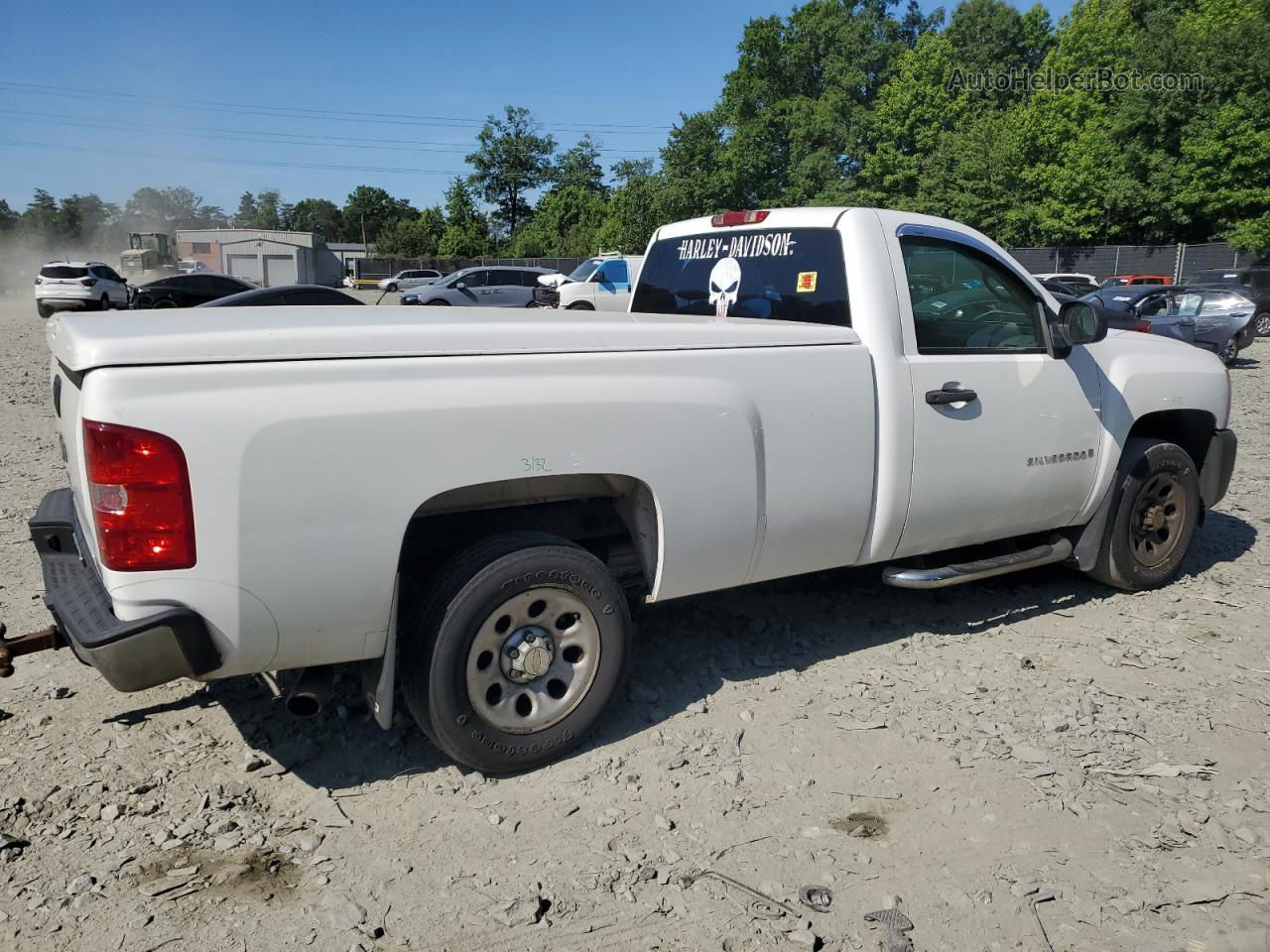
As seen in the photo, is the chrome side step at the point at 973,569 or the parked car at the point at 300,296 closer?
the chrome side step at the point at 973,569

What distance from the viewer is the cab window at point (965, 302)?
4285 millimetres

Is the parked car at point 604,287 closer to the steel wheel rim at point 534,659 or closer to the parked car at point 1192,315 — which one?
the parked car at point 1192,315

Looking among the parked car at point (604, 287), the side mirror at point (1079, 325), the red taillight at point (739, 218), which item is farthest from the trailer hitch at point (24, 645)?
the parked car at point (604, 287)

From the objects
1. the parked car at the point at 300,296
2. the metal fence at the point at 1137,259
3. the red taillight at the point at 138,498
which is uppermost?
the metal fence at the point at 1137,259

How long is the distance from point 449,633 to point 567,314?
152 cm

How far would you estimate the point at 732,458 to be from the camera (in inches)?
141

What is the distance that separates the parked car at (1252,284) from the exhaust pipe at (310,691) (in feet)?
82.0

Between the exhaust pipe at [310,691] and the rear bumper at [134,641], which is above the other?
the rear bumper at [134,641]

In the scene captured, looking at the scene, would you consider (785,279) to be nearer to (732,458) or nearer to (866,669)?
(732,458)

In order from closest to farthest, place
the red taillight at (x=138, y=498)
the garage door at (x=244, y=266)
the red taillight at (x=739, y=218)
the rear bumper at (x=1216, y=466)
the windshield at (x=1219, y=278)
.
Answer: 1. the red taillight at (x=138, y=498)
2. the red taillight at (x=739, y=218)
3. the rear bumper at (x=1216, y=466)
4. the windshield at (x=1219, y=278)
5. the garage door at (x=244, y=266)

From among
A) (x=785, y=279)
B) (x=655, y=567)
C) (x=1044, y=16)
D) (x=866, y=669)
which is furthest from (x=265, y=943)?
(x=1044, y=16)

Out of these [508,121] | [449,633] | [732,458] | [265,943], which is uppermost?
[508,121]

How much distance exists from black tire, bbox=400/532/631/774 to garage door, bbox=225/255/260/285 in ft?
252

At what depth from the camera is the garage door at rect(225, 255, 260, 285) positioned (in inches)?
2921
